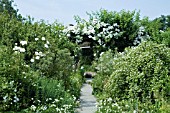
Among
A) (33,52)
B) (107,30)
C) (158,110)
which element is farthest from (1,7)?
(158,110)

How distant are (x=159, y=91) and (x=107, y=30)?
14005 mm

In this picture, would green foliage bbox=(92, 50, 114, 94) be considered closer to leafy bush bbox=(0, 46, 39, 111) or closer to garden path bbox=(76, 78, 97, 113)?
garden path bbox=(76, 78, 97, 113)

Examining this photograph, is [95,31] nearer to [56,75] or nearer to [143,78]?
[56,75]

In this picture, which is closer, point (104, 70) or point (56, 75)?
point (56, 75)

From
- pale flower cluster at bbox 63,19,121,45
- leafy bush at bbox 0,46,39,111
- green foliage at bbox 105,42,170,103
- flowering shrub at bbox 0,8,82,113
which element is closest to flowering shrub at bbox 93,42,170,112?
green foliage at bbox 105,42,170,103

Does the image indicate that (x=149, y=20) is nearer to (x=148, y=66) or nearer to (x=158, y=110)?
(x=148, y=66)

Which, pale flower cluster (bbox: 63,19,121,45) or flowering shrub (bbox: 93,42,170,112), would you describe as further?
pale flower cluster (bbox: 63,19,121,45)

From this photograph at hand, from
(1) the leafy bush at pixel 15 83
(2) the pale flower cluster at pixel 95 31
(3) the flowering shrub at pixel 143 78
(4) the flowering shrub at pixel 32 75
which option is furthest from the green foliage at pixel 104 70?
(2) the pale flower cluster at pixel 95 31

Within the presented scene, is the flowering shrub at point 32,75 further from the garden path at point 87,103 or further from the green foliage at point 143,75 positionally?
the green foliage at point 143,75

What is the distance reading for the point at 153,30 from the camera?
22.3 metres

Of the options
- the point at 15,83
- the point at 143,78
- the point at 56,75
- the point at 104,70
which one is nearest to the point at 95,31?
the point at 104,70

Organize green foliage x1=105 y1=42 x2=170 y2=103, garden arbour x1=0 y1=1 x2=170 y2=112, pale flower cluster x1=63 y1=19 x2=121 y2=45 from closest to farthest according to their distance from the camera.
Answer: garden arbour x1=0 y1=1 x2=170 y2=112 → green foliage x1=105 y1=42 x2=170 y2=103 → pale flower cluster x1=63 y1=19 x2=121 y2=45

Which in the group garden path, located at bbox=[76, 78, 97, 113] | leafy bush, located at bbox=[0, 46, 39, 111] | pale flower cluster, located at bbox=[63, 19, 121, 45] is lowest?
garden path, located at bbox=[76, 78, 97, 113]

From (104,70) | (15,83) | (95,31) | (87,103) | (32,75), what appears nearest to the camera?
(15,83)
